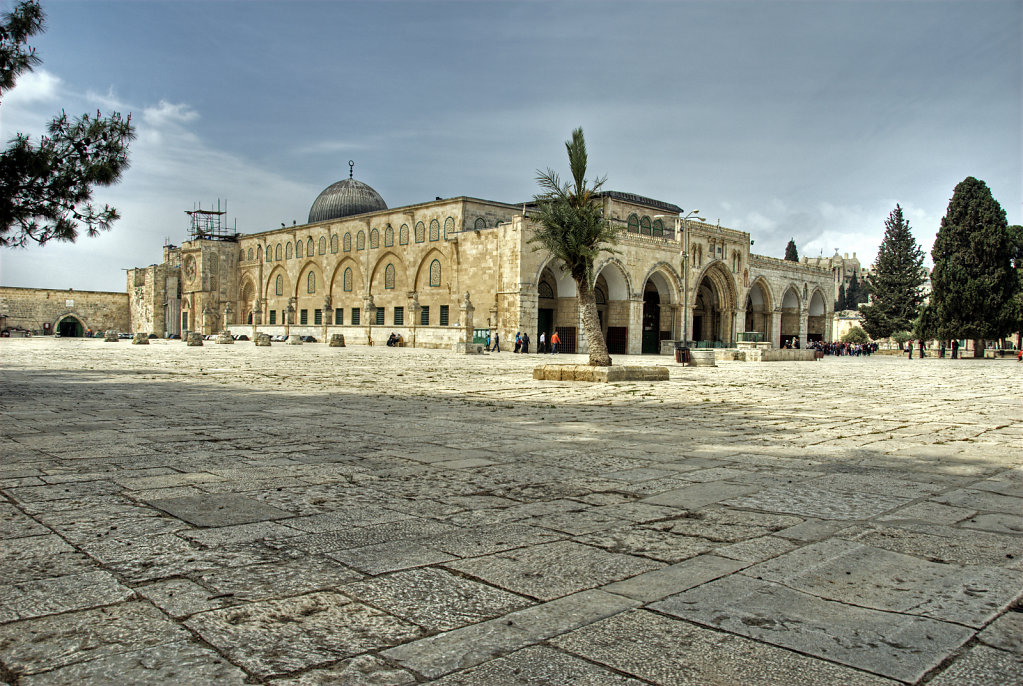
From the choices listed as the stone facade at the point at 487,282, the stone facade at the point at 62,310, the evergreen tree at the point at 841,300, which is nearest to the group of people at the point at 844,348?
the stone facade at the point at 487,282

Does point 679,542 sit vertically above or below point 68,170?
below

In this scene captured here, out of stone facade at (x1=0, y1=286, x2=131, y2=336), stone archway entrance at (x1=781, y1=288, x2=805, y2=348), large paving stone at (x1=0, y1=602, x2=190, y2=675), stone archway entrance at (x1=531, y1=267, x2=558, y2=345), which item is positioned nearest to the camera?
large paving stone at (x1=0, y1=602, x2=190, y2=675)

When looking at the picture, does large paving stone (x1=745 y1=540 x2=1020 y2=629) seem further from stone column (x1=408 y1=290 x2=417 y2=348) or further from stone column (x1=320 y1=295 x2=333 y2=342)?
stone column (x1=320 y1=295 x2=333 y2=342)

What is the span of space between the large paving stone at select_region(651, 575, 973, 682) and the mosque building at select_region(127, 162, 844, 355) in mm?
30263

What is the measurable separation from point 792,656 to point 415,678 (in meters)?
1.12

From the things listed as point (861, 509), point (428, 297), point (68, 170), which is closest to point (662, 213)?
point (428, 297)

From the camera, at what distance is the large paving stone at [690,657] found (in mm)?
1965

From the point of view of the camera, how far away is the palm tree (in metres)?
15.4

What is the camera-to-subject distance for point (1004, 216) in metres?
36.1

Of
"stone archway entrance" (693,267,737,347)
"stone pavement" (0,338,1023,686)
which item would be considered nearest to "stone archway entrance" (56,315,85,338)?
"stone archway entrance" (693,267,737,347)

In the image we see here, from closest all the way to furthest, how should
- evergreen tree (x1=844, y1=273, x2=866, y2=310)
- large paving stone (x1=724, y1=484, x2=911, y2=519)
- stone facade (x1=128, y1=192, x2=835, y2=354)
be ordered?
large paving stone (x1=724, y1=484, x2=911, y2=519) → stone facade (x1=128, y1=192, x2=835, y2=354) → evergreen tree (x1=844, y1=273, x2=866, y2=310)

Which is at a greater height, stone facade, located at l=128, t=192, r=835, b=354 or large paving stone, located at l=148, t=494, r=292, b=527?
stone facade, located at l=128, t=192, r=835, b=354

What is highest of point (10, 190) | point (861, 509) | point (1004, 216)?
point (1004, 216)

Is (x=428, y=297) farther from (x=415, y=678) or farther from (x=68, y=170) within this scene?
(x=415, y=678)
